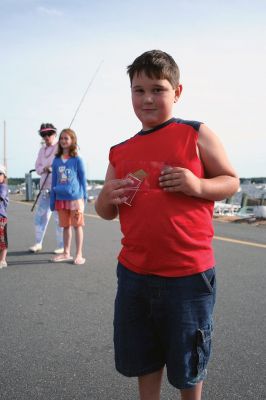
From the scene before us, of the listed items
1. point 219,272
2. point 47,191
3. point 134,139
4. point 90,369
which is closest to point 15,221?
point 47,191

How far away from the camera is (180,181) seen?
162 cm

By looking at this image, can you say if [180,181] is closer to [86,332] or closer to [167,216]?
[167,216]

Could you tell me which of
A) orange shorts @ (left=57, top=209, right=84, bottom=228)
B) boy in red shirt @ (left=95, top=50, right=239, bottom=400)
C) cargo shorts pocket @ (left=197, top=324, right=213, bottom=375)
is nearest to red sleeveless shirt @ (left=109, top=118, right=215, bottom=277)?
boy in red shirt @ (left=95, top=50, right=239, bottom=400)

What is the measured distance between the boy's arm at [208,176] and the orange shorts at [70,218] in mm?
3548

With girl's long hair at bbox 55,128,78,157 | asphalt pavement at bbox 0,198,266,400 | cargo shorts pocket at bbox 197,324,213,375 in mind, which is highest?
girl's long hair at bbox 55,128,78,157

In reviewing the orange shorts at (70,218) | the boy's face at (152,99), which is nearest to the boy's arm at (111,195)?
the boy's face at (152,99)

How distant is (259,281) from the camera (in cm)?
438

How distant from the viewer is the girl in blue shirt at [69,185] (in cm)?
518

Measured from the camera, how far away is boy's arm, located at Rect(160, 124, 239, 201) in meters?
1.63

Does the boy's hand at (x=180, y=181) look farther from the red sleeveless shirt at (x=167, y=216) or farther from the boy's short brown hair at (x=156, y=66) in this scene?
the boy's short brown hair at (x=156, y=66)

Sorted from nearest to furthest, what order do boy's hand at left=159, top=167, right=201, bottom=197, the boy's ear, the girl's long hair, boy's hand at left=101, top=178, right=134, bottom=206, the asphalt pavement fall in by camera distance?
boy's hand at left=159, top=167, right=201, bottom=197 < boy's hand at left=101, top=178, right=134, bottom=206 < the boy's ear < the asphalt pavement < the girl's long hair

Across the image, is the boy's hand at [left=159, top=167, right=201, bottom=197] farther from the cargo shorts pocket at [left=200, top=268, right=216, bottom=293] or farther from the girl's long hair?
the girl's long hair

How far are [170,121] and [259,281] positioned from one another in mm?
3074

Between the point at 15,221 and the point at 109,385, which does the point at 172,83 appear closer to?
the point at 109,385
